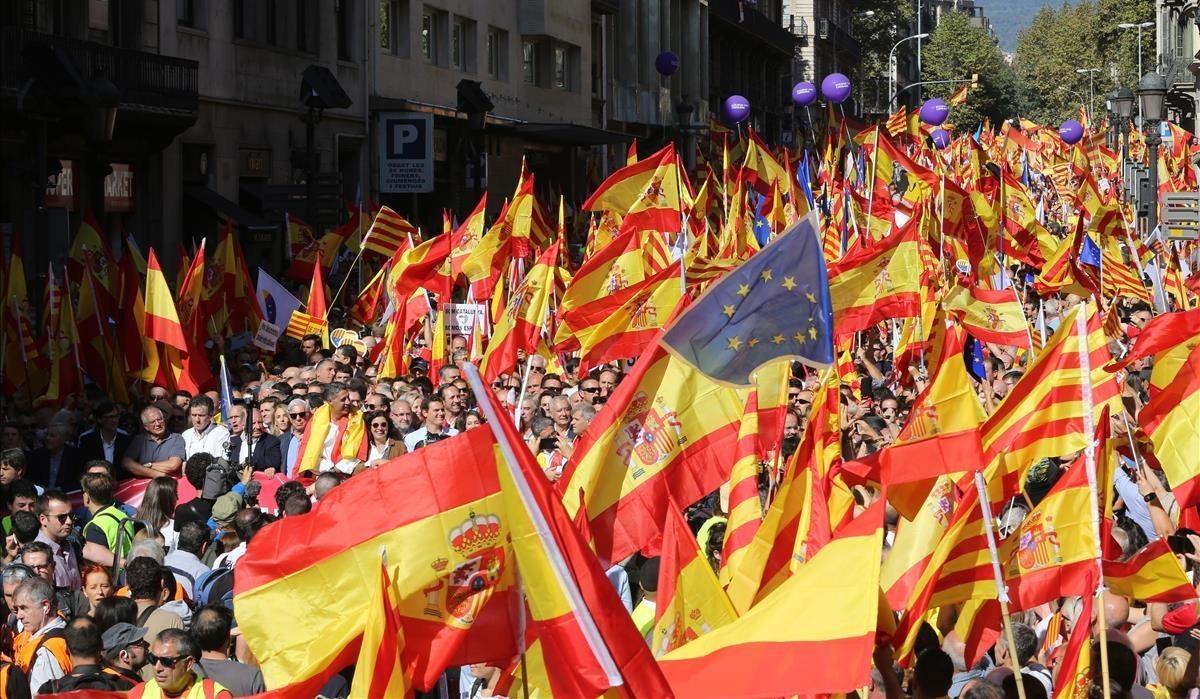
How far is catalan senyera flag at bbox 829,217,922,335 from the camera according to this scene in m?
12.7

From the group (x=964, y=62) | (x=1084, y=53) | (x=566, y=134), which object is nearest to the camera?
(x=566, y=134)

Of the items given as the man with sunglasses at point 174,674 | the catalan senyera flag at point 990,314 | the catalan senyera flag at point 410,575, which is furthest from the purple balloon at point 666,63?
the catalan senyera flag at point 410,575

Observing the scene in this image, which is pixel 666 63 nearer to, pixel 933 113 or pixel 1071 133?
pixel 933 113

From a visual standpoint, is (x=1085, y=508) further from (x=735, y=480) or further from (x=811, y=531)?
(x=735, y=480)

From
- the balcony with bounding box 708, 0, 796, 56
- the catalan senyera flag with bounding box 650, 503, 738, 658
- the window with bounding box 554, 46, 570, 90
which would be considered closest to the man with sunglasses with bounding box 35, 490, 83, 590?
the catalan senyera flag with bounding box 650, 503, 738, 658

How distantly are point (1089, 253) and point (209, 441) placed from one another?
11722 mm

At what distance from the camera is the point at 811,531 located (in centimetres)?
784

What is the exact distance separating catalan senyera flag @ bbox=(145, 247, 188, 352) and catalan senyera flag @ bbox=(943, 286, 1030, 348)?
6.12 metres

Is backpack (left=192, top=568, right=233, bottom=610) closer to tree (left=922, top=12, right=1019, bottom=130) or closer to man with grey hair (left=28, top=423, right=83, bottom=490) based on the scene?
man with grey hair (left=28, top=423, right=83, bottom=490)

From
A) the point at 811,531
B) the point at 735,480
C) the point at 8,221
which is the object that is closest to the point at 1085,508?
the point at 811,531

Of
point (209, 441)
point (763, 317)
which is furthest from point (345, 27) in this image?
point (763, 317)

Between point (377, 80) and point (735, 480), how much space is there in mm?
29033

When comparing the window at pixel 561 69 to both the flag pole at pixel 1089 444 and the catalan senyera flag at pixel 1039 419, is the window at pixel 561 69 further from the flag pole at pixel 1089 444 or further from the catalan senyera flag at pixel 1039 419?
the flag pole at pixel 1089 444

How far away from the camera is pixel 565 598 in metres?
5.91
